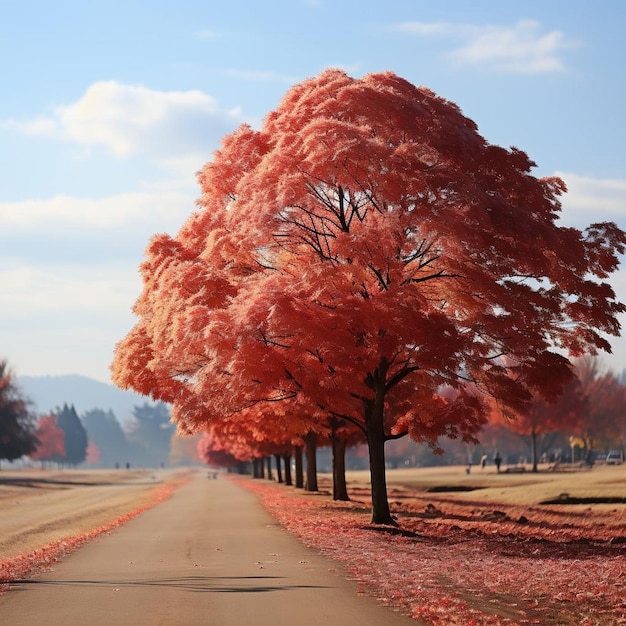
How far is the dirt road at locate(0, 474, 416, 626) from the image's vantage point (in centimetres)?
1244

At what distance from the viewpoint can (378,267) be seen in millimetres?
24875

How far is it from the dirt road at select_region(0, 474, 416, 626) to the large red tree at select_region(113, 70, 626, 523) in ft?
16.2

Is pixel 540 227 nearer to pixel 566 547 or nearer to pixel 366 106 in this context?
pixel 366 106

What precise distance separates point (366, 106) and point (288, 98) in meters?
3.56

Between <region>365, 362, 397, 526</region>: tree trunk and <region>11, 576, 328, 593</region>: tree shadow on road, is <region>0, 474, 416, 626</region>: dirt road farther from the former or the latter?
<region>365, 362, 397, 526</region>: tree trunk

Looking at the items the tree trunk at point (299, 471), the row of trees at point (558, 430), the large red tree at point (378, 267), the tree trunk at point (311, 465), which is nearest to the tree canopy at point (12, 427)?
the row of trees at point (558, 430)

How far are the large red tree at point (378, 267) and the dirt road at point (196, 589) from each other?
4925 mm

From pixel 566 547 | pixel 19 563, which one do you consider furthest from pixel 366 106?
pixel 19 563

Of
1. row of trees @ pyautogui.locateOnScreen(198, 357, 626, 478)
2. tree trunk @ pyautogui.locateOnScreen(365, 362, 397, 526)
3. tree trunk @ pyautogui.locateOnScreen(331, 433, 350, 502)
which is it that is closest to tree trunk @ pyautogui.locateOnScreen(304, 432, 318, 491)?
row of trees @ pyautogui.locateOnScreen(198, 357, 626, 478)

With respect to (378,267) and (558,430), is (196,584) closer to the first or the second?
(378,267)

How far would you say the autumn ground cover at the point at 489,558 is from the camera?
13.0 metres

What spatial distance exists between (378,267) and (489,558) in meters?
8.04

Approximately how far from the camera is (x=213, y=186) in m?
30.4

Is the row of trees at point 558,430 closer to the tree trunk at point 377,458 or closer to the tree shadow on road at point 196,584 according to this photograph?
the tree trunk at point 377,458
